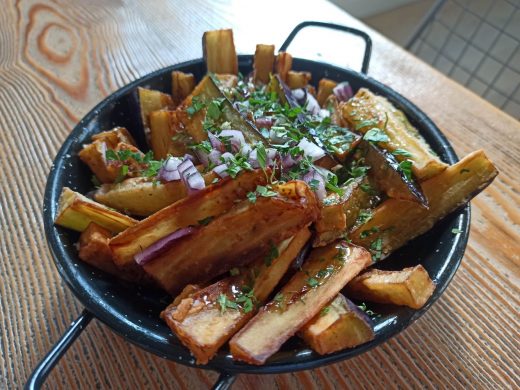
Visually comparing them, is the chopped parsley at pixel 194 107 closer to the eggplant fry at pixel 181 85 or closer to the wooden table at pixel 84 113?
the eggplant fry at pixel 181 85

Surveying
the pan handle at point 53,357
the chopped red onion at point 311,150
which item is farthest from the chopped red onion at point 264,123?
the pan handle at point 53,357

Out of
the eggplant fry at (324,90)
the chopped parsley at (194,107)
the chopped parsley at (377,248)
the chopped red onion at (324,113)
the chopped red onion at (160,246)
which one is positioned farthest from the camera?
the eggplant fry at (324,90)

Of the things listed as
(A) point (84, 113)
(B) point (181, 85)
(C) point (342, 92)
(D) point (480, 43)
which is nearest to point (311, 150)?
(C) point (342, 92)

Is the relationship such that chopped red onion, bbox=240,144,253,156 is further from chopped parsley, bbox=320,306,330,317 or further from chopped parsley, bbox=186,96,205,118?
chopped parsley, bbox=320,306,330,317

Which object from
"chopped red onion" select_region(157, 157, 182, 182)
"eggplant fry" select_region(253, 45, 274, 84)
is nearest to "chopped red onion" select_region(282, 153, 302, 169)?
"chopped red onion" select_region(157, 157, 182, 182)

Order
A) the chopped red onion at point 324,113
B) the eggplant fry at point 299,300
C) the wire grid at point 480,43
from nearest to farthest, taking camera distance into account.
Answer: the eggplant fry at point 299,300 → the chopped red onion at point 324,113 → the wire grid at point 480,43

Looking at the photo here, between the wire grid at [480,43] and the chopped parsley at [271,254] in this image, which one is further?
the wire grid at [480,43]
